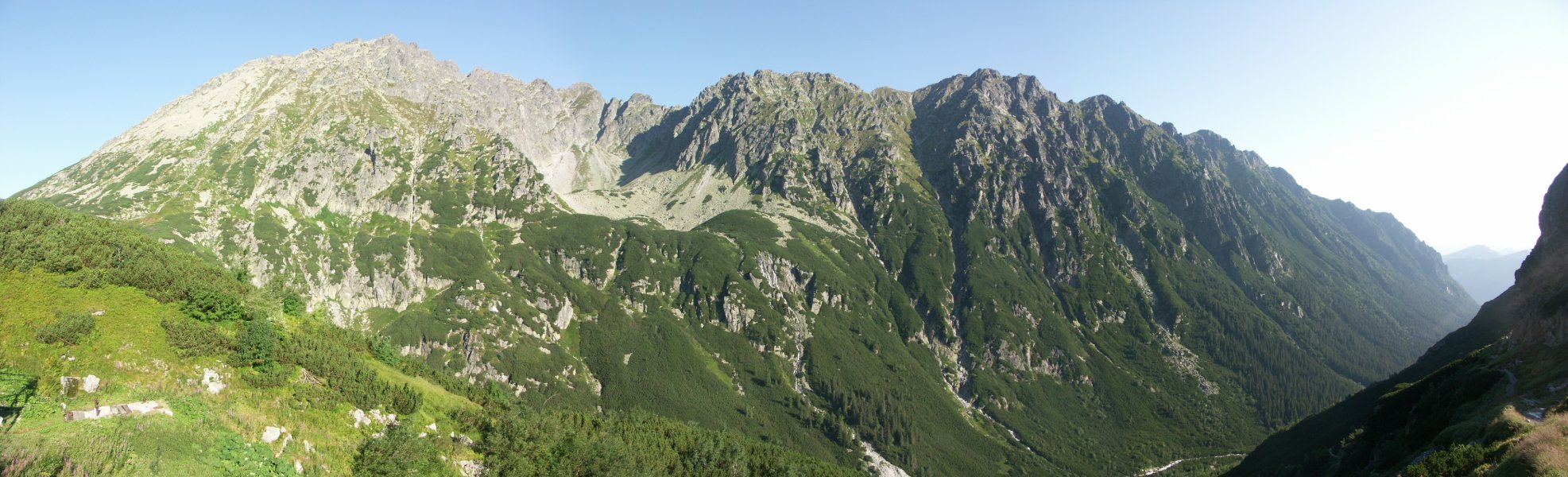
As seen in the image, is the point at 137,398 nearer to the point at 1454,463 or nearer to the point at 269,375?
the point at 269,375

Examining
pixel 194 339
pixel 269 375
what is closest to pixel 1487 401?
pixel 269 375

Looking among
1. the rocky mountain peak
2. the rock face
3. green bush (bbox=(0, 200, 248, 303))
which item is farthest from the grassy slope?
the rocky mountain peak

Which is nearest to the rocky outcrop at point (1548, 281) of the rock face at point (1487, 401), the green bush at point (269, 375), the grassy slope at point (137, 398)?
the rock face at point (1487, 401)

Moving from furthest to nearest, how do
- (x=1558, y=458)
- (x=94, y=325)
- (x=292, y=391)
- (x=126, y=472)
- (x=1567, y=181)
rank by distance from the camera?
(x=1567, y=181) → (x=292, y=391) → (x=94, y=325) → (x=1558, y=458) → (x=126, y=472)

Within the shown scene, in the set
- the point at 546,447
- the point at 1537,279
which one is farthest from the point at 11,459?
the point at 1537,279

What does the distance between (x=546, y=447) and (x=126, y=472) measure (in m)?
21.7

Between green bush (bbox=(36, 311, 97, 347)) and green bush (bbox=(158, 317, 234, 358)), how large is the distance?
2956 millimetres

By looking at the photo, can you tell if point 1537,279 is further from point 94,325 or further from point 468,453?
point 94,325

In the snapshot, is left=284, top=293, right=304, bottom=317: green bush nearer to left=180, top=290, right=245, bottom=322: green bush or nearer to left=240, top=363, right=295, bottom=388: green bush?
left=180, top=290, right=245, bottom=322: green bush

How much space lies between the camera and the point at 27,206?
37.6 meters

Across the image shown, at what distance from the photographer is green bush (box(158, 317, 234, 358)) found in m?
31.6

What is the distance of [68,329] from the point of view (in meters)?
28.2

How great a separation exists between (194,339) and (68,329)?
4513mm

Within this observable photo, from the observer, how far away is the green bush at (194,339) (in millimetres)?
31594
